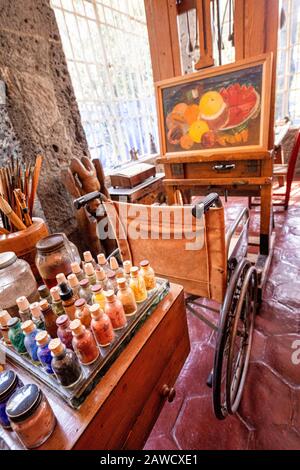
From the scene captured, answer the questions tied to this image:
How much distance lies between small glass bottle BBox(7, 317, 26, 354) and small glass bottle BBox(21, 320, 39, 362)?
0.13ft

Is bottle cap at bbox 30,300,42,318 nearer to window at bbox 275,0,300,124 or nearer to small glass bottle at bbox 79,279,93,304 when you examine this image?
small glass bottle at bbox 79,279,93,304

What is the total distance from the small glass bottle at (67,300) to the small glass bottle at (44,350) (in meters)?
0.10

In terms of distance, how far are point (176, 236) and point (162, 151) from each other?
1.14 metres

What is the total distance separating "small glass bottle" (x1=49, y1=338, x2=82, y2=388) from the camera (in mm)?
575

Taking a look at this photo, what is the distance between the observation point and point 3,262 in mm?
875

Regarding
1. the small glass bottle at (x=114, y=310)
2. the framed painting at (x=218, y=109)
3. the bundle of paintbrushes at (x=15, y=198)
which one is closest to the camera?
the small glass bottle at (x=114, y=310)

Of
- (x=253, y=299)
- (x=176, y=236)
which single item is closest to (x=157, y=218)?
(x=176, y=236)

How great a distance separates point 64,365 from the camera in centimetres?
58

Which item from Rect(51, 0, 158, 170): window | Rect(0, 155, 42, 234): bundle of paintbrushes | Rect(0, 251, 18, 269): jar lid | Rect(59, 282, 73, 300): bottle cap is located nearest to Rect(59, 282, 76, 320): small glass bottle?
Rect(59, 282, 73, 300): bottle cap

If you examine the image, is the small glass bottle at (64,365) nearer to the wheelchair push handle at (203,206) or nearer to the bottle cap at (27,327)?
the bottle cap at (27,327)

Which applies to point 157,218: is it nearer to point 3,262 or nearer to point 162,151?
point 3,262

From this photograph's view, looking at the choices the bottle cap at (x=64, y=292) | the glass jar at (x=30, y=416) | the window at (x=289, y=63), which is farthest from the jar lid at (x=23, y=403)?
the window at (x=289, y=63)

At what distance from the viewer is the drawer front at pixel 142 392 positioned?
588 millimetres

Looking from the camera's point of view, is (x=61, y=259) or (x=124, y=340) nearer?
(x=124, y=340)
